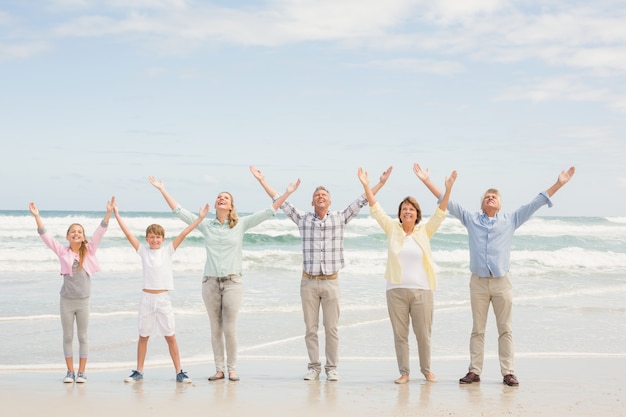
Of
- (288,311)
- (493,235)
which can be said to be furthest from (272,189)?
(288,311)

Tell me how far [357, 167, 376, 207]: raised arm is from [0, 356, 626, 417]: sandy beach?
1807 millimetres

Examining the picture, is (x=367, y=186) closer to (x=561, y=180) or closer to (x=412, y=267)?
(x=412, y=267)

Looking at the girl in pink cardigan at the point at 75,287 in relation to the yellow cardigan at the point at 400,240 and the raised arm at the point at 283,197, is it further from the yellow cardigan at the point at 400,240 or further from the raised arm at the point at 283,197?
the yellow cardigan at the point at 400,240

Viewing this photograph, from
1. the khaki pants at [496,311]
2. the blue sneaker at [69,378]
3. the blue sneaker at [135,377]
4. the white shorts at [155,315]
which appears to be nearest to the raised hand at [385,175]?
the khaki pants at [496,311]

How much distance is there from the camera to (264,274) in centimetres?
1859

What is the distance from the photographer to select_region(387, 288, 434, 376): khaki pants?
6.70m

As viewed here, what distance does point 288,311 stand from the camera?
1209 centimetres

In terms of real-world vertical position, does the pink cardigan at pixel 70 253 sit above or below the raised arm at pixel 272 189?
below

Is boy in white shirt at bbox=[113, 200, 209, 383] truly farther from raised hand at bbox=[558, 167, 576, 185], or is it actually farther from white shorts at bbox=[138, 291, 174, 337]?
raised hand at bbox=[558, 167, 576, 185]

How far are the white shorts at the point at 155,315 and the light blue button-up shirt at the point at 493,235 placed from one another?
298 centimetres

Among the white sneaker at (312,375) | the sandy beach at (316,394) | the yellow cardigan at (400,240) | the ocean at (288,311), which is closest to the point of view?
the sandy beach at (316,394)

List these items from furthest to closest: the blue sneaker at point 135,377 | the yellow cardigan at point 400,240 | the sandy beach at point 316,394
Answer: the blue sneaker at point 135,377
the yellow cardigan at point 400,240
the sandy beach at point 316,394

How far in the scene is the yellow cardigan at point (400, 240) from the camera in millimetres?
6688

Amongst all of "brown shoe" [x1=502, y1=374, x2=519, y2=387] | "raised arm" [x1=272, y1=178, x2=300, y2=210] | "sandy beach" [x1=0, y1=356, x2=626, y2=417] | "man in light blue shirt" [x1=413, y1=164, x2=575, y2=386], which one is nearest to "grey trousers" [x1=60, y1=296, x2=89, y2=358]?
"sandy beach" [x1=0, y1=356, x2=626, y2=417]
